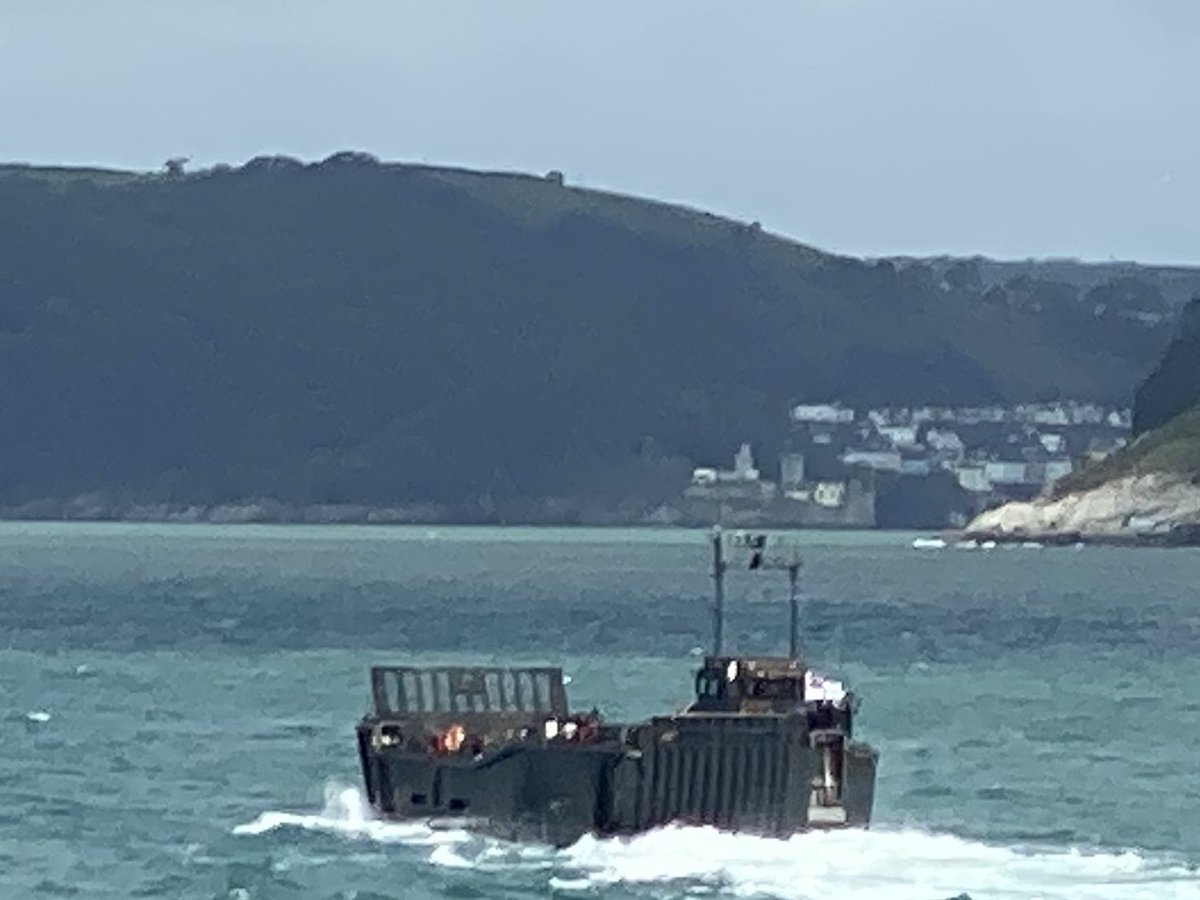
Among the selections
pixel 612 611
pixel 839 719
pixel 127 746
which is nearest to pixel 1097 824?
pixel 839 719

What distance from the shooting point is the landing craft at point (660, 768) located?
65938 mm

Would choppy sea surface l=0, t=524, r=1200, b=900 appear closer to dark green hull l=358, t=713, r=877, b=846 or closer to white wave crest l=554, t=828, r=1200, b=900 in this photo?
white wave crest l=554, t=828, r=1200, b=900

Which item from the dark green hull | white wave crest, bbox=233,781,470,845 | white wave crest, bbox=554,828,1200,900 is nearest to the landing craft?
the dark green hull

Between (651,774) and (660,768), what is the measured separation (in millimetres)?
169

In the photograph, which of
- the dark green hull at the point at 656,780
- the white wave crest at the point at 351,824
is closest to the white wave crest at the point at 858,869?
the dark green hull at the point at 656,780

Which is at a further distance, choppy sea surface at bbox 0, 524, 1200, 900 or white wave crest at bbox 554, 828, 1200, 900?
choppy sea surface at bbox 0, 524, 1200, 900

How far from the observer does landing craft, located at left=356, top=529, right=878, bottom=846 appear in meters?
65.9

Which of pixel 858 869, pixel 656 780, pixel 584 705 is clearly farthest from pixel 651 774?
pixel 584 705

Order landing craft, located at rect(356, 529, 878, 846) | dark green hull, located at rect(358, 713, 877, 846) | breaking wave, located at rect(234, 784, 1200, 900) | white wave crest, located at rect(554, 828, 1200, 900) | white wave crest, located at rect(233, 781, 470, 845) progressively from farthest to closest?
white wave crest, located at rect(233, 781, 470, 845)
landing craft, located at rect(356, 529, 878, 846)
dark green hull, located at rect(358, 713, 877, 846)
white wave crest, located at rect(554, 828, 1200, 900)
breaking wave, located at rect(234, 784, 1200, 900)

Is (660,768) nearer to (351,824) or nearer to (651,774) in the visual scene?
(651,774)

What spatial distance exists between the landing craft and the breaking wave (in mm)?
388

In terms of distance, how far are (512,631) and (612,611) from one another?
78.1ft

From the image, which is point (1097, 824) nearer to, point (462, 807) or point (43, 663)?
point (462, 807)

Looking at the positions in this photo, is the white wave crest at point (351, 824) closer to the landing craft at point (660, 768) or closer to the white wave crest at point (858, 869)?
the landing craft at point (660, 768)
